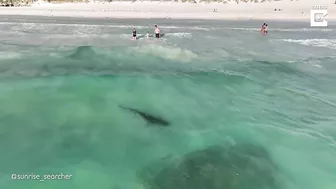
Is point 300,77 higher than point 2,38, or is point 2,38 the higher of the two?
→ point 2,38

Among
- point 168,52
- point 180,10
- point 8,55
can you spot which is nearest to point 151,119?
point 168,52

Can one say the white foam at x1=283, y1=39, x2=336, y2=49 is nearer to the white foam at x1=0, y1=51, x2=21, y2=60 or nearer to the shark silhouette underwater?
the shark silhouette underwater

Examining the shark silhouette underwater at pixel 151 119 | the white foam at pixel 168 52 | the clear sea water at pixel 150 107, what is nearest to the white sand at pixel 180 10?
the clear sea water at pixel 150 107

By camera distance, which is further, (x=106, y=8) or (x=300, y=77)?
(x=106, y=8)

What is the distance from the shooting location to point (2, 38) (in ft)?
101

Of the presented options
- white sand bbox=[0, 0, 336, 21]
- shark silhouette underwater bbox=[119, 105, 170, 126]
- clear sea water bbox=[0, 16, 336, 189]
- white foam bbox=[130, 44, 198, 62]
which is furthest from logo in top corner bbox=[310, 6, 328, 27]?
shark silhouette underwater bbox=[119, 105, 170, 126]

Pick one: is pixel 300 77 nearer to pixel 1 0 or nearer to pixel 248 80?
pixel 248 80

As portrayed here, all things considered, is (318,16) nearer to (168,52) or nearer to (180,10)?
(180,10)

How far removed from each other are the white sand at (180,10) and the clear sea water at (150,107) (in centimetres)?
2219

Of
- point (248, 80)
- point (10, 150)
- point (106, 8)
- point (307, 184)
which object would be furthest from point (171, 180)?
point (106, 8)

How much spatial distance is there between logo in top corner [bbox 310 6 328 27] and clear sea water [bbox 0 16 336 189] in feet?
66.0

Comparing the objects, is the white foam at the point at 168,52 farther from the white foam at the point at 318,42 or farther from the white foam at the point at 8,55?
the white foam at the point at 318,42

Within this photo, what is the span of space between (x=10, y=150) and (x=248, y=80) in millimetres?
13569

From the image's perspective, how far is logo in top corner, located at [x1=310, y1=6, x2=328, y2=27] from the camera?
47.2m
